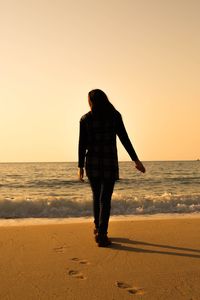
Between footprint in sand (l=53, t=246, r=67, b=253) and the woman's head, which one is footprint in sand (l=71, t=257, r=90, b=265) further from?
the woman's head

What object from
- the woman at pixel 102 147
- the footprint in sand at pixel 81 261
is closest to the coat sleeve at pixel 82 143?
the woman at pixel 102 147

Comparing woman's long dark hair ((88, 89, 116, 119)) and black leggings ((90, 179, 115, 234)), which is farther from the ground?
woman's long dark hair ((88, 89, 116, 119))

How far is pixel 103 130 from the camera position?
4.25m

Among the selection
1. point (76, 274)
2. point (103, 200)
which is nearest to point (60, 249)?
point (103, 200)

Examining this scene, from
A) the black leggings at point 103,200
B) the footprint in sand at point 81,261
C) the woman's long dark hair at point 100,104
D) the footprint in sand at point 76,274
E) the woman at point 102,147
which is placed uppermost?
the woman's long dark hair at point 100,104

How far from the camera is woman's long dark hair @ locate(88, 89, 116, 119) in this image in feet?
13.8

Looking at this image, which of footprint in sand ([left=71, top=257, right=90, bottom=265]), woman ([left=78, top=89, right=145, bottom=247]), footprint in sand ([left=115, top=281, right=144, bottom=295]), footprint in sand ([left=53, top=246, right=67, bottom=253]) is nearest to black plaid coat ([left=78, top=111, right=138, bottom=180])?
woman ([left=78, top=89, right=145, bottom=247])

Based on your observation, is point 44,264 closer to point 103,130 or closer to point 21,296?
point 21,296

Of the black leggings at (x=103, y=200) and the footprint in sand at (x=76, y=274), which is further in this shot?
the black leggings at (x=103, y=200)

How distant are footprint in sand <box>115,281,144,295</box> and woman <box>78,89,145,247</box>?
4.09ft

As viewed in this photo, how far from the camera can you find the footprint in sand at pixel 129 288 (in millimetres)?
2762

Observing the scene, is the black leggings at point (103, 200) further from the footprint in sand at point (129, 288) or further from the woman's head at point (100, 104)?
the footprint in sand at point (129, 288)

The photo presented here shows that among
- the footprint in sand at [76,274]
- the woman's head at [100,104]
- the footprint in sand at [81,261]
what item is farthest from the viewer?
the woman's head at [100,104]

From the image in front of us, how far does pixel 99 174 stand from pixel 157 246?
3.31 ft
